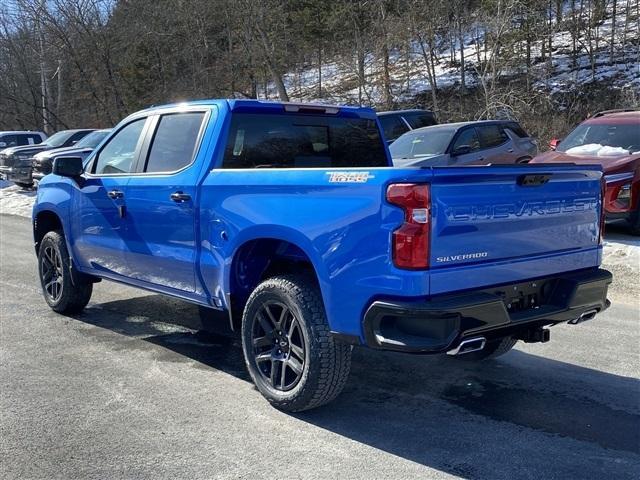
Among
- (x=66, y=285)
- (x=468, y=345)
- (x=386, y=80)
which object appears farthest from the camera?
(x=386, y=80)

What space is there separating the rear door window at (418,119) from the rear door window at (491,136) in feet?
9.81

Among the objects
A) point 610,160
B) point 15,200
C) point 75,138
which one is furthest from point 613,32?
point 15,200

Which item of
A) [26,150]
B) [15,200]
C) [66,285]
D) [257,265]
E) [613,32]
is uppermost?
[613,32]

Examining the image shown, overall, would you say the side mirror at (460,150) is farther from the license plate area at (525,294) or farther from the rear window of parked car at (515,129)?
the license plate area at (525,294)

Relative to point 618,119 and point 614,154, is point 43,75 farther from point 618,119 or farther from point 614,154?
point 614,154

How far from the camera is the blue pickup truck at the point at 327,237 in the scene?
11.4ft

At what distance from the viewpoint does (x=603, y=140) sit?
1115cm

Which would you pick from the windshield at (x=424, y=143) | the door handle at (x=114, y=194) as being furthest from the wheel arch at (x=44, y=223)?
the windshield at (x=424, y=143)

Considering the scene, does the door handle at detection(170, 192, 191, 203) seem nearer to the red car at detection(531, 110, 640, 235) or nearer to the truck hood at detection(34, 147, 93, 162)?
the red car at detection(531, 110, 640, 235)

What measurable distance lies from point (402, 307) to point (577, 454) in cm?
133

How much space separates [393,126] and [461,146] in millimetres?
3786

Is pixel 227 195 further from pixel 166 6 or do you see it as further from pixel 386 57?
pixel 166 6

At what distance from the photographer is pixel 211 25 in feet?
108

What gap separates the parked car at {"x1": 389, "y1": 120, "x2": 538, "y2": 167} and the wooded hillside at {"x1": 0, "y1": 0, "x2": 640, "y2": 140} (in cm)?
652
